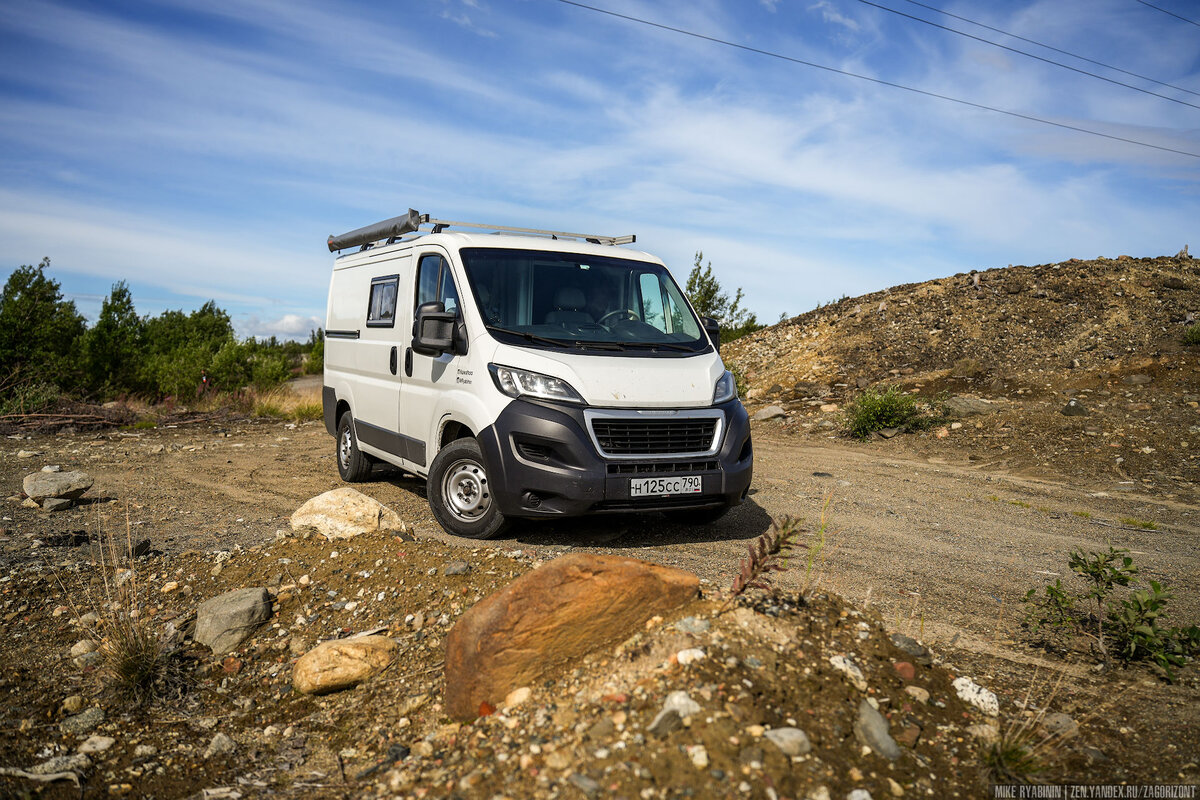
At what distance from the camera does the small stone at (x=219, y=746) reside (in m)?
3.37

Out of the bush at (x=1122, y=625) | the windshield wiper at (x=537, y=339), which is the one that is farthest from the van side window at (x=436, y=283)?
the bush at (x=1122, y=625)

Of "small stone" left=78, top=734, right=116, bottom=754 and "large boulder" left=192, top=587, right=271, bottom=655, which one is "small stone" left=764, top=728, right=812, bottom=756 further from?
"large boulder" left=192, top=587, right=271, bottom=655

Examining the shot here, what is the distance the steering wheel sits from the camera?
20.1 feet

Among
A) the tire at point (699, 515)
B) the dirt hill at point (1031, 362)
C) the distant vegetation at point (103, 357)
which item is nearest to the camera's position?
the tire at point (699, 515)

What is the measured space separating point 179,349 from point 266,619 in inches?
635

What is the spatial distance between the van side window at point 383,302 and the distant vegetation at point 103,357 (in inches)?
388

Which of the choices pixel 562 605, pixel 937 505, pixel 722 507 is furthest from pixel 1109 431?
pixel 562 605

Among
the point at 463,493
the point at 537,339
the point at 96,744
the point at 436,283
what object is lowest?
the point at 96,744

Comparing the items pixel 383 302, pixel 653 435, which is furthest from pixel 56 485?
pixel 653 435

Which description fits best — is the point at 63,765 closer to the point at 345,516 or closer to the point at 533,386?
the point at 345,516

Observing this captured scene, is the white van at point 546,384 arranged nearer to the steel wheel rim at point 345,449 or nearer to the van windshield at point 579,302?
the van windshield at point 579,302

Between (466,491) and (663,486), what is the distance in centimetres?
153

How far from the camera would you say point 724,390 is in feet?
19.2

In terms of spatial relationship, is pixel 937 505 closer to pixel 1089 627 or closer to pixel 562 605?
pixel 1089 627
